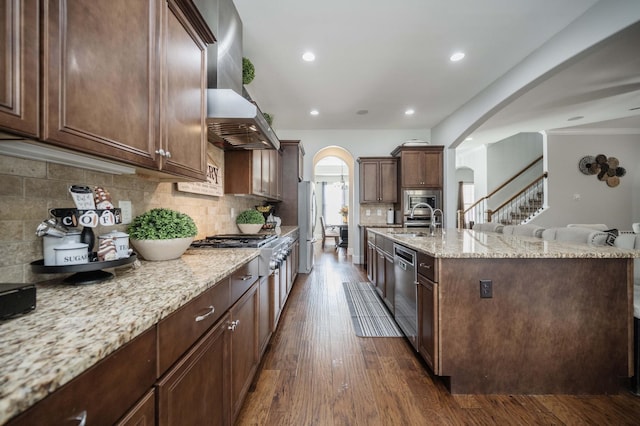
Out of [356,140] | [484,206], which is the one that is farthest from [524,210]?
[356,140]

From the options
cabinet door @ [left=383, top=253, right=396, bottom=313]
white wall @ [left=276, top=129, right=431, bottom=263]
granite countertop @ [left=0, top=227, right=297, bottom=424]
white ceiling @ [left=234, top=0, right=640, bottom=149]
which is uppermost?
white ceiling @ [left=234, top=0, right=640, bottom=149]

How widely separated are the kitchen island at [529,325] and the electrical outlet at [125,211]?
1813mm

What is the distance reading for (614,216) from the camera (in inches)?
239

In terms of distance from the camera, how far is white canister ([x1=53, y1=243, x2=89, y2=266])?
86 cm

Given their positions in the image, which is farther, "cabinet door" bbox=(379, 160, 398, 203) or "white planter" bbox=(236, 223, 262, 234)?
"cabinet door" bbox=(379, 160, 398, 203)

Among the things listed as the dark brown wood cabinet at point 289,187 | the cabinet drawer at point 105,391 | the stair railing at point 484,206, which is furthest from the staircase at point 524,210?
the cabinet drawer at point 105,391

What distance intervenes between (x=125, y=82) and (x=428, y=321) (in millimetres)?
2086

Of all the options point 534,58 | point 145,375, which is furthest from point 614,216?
point 145,375

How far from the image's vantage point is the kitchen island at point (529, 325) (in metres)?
1.62

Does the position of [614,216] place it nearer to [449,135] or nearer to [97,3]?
[449,135]

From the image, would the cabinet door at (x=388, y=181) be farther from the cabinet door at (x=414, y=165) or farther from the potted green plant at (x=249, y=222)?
the potted green plant at (x=249, y=222)

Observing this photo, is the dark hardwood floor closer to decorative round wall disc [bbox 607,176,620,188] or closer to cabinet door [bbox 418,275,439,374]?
cabinet door [bbox 418,275,439,374]

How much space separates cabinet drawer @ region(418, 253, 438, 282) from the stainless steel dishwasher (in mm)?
103

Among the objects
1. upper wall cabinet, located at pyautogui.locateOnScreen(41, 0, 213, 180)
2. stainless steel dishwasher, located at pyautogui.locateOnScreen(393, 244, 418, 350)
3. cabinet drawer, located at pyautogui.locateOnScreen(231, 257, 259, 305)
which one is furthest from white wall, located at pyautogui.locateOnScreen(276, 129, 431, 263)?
upper wall cabinet, located at pyautogui.locateOnScreen(41, 0, 213, 180)
